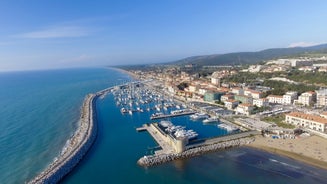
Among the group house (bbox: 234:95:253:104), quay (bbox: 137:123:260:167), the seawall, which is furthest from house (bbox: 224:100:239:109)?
the seawall

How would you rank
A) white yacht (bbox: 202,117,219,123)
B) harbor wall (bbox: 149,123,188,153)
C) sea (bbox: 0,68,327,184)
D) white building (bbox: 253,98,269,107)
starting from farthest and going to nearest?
white building (bbox: 253,98,269,107), white yacht (bbox: 202,117,219,123), harbor wall (bbox: 149,123,188,153), sea (bbox: 0,68,327,184)

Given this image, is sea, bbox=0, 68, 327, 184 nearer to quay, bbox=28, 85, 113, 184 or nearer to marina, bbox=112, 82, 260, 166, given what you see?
quay, bbox=28, 85, 113, 184

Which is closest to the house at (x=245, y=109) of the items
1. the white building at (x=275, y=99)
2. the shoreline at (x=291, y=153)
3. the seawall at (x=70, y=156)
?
the white building at (x=275, y=99)

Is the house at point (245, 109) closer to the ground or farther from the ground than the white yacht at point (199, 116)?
farther from the ground

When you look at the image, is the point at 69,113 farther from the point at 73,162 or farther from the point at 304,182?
the point at 304,182

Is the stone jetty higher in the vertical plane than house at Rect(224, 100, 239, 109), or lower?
lower

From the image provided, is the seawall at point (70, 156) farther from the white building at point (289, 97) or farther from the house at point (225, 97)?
the white building at point (289, 97)

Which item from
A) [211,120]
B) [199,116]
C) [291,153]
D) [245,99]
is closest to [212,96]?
[245,99]
